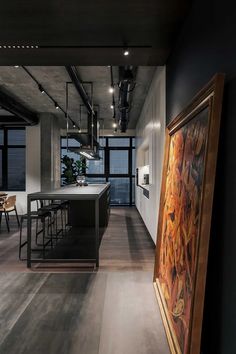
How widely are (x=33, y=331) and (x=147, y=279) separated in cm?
167

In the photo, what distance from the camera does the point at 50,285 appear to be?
11.5 feet

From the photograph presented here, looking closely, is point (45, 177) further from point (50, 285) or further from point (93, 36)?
point (93, 36)

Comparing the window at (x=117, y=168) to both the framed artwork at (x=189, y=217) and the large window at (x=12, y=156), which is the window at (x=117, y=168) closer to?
the large window at (x=12, y=156)

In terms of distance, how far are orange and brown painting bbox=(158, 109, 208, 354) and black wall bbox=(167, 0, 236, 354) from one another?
14 centimetres

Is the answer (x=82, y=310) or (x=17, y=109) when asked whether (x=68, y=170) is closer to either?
(x=17, y=109)

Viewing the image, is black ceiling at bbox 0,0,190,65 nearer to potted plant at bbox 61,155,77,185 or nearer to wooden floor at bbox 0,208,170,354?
wooden floor at bbox 0,208,170,354

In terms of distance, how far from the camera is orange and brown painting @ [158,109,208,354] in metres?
1.97

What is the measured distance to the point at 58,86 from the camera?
6137 mm

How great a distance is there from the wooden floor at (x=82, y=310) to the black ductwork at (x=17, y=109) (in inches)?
153

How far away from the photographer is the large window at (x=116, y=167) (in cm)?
1183

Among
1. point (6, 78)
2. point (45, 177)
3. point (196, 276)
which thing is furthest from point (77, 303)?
point (45, 177)

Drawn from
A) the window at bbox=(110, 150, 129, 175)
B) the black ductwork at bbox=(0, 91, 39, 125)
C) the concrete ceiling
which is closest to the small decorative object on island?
the window at bbox=(110, 150, 129, 175)

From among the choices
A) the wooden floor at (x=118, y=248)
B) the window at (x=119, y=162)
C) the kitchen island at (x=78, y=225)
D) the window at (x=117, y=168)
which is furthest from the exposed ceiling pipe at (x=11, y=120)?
the window at (x=119, y=162)

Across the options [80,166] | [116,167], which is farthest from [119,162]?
[80,166]
